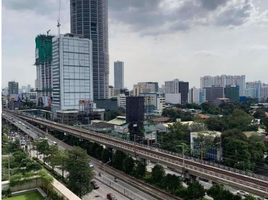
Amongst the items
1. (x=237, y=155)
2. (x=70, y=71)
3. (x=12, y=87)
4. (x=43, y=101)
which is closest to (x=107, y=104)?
(x=70, y=71)

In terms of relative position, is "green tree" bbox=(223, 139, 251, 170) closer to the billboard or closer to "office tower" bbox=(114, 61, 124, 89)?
the billboard

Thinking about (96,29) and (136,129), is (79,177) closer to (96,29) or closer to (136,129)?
(136,129)

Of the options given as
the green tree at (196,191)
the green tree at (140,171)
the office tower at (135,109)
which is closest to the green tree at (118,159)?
the green tree at (140,171)

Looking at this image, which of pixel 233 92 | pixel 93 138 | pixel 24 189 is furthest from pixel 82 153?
pixel 233 92

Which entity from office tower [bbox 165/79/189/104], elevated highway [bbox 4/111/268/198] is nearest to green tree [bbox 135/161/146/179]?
elevated highway [bbox 4/111/268/198]

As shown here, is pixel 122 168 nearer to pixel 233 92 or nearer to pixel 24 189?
pixel 24 189

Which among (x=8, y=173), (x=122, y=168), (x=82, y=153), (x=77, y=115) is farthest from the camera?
(x=77, y=115)
